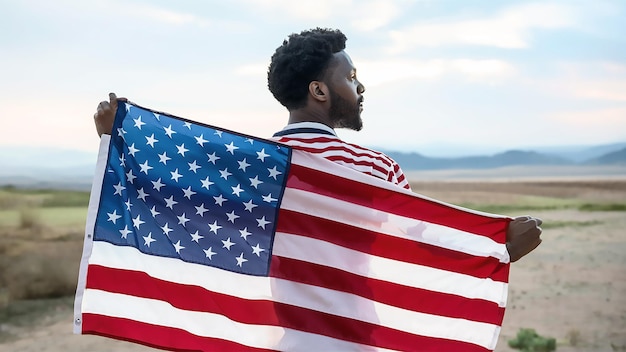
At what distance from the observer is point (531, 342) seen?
7758 mm

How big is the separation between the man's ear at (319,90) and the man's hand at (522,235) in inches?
27.4

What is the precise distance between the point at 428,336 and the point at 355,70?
0.85 metres

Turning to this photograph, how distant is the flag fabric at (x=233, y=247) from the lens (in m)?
2.21

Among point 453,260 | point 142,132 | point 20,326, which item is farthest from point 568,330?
point 142,132

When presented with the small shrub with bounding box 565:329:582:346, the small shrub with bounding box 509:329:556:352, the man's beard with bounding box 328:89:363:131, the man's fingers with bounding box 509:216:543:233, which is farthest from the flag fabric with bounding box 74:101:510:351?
the small shrub with bounding box 565:329:582:346

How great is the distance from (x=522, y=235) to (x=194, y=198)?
0.99 m

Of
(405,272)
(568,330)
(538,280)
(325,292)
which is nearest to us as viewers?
(325,292)

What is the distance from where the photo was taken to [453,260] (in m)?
2.40

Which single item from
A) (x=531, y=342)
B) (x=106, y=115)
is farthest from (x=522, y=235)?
(x=531, y=342)

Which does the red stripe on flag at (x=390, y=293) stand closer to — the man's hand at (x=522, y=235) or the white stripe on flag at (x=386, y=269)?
the white stripe on flag at (x=386, y=269)

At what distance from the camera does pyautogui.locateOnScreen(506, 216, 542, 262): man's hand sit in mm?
2258

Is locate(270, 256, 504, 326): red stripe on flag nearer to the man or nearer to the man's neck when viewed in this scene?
the man

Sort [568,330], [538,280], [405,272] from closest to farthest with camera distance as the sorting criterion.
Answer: [405,272] < [568,330] < [538,280]

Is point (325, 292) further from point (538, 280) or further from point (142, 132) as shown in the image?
point (538, 280)
